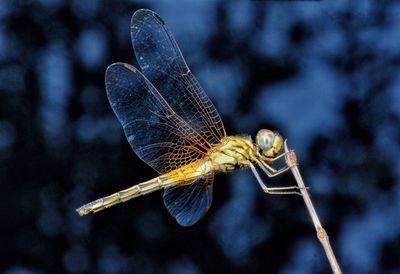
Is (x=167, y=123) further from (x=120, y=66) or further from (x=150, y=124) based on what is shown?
(x=120, y=66)

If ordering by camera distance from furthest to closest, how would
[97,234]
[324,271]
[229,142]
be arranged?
[97,234]
[324,271]
[229,142]

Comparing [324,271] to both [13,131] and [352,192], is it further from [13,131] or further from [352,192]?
[13,131]

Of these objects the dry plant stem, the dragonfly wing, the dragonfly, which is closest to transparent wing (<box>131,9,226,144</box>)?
the dragonfly

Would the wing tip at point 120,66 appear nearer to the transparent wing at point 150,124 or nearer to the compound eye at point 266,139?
the transparent wing at point 150,124

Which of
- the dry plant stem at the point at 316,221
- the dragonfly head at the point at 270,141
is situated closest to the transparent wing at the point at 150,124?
the dragonfly head at the point at 270,141

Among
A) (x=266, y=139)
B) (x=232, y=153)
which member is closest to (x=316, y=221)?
(x=266, y=139)

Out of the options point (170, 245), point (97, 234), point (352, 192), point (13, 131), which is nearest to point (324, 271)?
point (352, 192)

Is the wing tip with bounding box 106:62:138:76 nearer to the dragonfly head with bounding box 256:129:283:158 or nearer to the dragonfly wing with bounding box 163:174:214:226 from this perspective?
the dragonfly wing with bounding box 163:174:214:226
